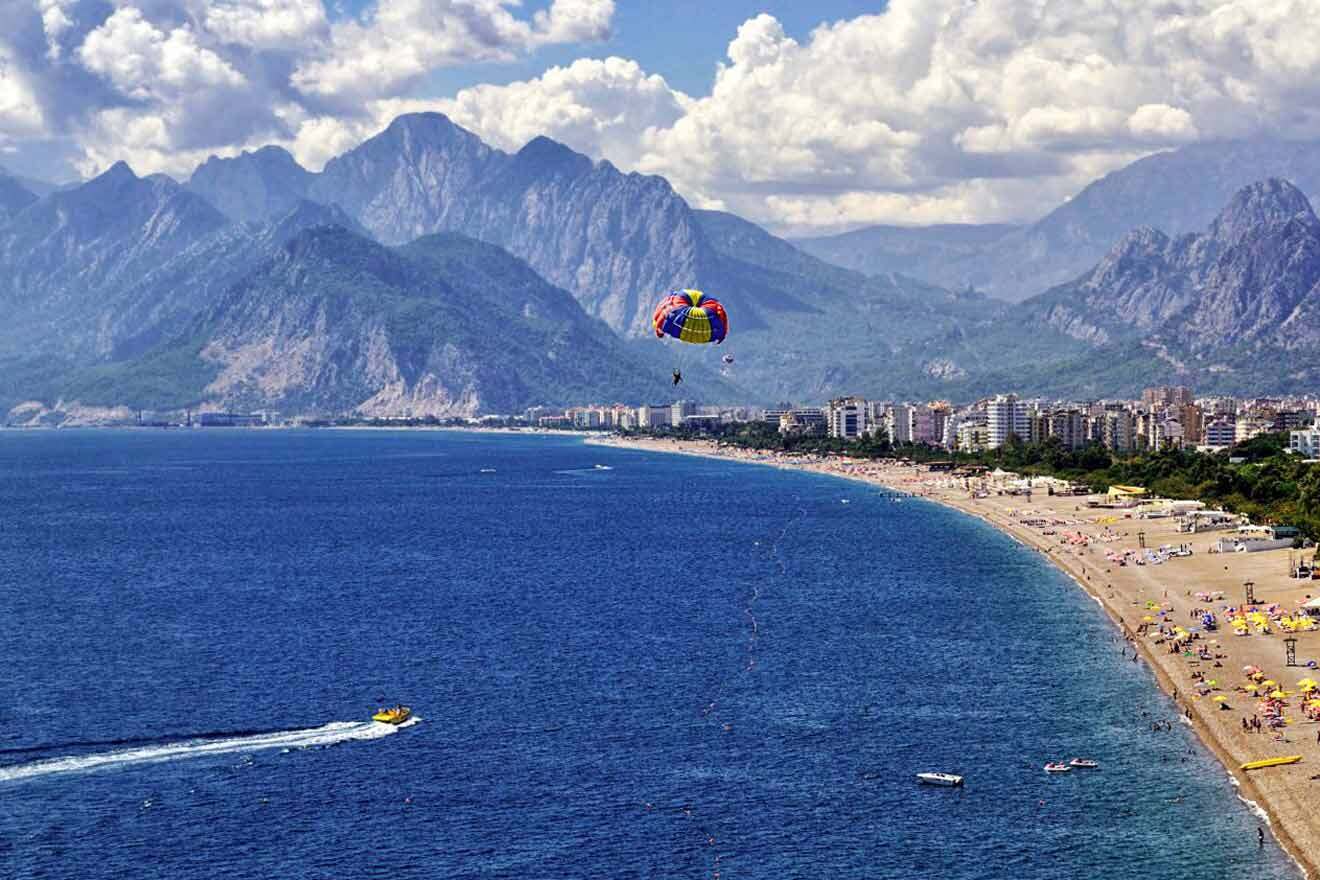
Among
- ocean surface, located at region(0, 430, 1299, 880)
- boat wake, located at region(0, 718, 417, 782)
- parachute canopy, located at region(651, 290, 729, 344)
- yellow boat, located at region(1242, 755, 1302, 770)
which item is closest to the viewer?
ocean surface, located at region(0, 430, 1299, 880)

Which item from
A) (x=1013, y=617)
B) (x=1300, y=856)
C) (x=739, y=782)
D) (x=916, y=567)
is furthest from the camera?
(x=916, y=567)

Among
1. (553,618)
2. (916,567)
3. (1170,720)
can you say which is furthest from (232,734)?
(916,567)

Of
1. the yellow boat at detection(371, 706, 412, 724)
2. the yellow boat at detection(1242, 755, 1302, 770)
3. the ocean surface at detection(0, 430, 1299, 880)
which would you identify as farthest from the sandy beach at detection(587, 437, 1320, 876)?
the yellow boat at detection(371, 706, 412, 724)

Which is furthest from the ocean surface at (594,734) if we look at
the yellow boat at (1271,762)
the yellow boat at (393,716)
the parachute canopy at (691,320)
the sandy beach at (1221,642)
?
the parachute canopy at (691,320)

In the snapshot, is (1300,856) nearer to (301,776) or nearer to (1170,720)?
(1170,720)

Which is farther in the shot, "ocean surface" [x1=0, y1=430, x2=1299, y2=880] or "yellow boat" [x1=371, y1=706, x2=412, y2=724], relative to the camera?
"yellow boat" [x1=371, y1=706, x2=412, y2=724]

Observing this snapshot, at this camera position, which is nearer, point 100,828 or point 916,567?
point 100,828

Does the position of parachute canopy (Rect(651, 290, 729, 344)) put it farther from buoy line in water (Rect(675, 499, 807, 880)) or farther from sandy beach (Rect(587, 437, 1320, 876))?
sandy beach (Rect(587, 437, 1320, 876))
